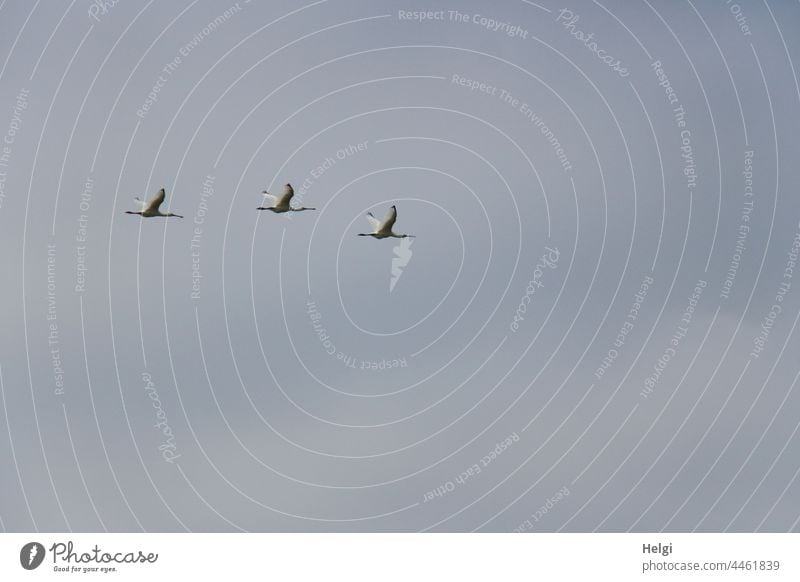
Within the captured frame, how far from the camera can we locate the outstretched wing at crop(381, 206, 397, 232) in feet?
246

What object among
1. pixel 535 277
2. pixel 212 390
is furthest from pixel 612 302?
pixel 212 390

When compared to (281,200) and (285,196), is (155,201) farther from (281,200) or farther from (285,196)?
(285,196)

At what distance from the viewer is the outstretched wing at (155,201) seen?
237 ft

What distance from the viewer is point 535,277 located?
82688 millimetres

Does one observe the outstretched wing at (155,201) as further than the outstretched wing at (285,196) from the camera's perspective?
No

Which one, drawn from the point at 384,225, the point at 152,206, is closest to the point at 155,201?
the point at 152,206
